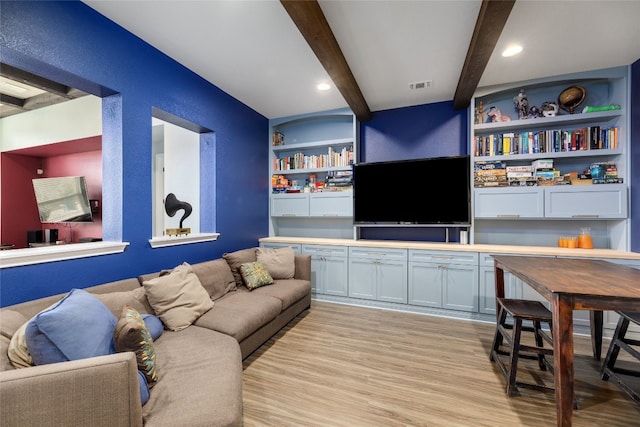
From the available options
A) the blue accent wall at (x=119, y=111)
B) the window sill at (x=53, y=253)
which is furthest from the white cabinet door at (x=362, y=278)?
the window sill at (x=53, y=253)

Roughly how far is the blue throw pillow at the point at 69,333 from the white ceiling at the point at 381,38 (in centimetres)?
216

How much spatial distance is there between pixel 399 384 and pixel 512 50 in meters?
3.19

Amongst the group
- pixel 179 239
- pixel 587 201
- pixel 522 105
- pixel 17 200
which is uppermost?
pixel 522 105

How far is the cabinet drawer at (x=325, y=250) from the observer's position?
3.65 meters

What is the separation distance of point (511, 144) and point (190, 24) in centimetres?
369

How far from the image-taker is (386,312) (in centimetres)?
335

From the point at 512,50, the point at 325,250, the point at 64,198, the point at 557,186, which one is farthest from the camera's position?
the point at 64,198

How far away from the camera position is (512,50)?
2512 millimetres

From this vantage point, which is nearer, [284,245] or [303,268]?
[303,268]

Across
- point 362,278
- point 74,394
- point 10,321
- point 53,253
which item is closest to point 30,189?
point 53,253

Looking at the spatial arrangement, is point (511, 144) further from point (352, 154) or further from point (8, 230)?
point (8, 230)

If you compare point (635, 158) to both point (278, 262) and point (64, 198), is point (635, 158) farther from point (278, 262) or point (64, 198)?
point (64, 198)

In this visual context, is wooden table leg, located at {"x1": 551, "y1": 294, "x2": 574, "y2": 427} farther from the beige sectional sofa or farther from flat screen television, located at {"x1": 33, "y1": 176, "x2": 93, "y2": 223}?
flat screen television, located at {"x1": 33, "y1": 176, "x2": 93, "y2": 223}

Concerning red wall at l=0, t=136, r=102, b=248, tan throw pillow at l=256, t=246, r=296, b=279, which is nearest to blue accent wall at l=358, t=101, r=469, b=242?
tan throw pillow at l=256, t=246, r=296, b=279
